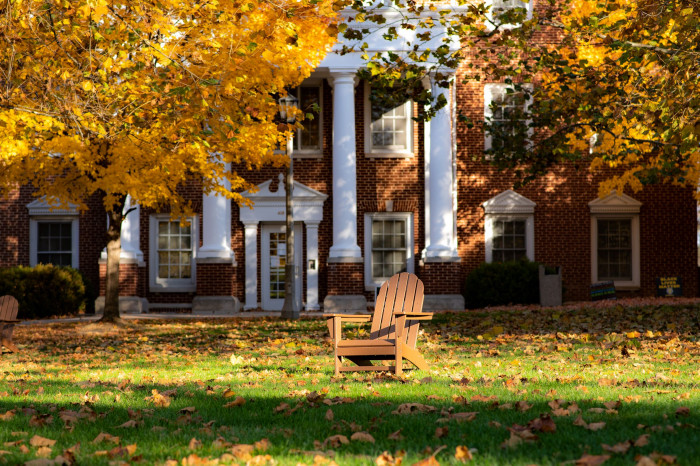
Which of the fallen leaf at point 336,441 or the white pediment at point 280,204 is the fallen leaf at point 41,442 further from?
the white pediment at point 280,204

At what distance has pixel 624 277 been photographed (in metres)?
24.9

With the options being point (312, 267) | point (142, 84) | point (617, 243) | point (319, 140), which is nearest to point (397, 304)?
point (142, 84)

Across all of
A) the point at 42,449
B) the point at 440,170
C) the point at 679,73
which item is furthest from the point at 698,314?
the point at 42,449

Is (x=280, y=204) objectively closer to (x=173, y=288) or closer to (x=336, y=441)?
(x=173, y=288)

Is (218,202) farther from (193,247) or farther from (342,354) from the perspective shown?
(342,354)

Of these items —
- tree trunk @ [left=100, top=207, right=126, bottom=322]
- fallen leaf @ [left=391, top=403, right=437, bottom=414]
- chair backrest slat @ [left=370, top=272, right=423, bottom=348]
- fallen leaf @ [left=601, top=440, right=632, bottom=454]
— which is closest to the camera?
fallen leaf @ [left=601, top=440, right=632, bottom=454]

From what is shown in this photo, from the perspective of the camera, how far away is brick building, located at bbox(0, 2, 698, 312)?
24.1 metres

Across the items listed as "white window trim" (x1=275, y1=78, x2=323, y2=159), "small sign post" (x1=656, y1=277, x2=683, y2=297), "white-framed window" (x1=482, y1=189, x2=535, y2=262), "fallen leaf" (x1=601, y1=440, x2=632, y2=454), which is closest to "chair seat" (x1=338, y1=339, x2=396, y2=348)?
"fallen leaf" (x1=601, y1=440, x2=632, y2=454)

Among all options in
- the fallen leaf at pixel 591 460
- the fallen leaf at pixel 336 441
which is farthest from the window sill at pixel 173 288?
the fallen leaf at pixel 591 460

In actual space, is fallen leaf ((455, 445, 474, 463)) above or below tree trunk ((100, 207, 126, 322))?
below

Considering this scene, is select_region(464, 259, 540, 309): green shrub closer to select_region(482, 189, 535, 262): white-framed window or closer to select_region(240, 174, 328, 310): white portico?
select_region(482, 189, 535, 262): white-framed window

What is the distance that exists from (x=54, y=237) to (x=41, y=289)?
2.53 metres

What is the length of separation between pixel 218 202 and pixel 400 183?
16.7ft

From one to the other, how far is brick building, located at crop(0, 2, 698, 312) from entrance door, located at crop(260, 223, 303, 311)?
0.09 ft
